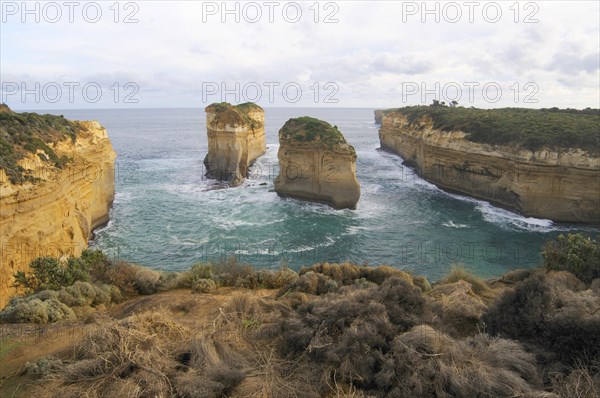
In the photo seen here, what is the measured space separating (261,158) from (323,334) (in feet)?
168

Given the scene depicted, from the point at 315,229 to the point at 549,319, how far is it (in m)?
21.7

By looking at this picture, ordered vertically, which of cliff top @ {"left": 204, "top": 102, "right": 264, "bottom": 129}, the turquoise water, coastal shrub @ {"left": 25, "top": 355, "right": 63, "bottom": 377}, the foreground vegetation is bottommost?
the turquoise water

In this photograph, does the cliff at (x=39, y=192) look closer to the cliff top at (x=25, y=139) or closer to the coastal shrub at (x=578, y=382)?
the cliff top at (x=25, y=139)

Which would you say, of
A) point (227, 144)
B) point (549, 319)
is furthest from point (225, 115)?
point (549, 319)

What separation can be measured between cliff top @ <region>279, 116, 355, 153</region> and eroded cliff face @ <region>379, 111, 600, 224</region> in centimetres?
1163

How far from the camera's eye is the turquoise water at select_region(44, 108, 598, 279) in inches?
953

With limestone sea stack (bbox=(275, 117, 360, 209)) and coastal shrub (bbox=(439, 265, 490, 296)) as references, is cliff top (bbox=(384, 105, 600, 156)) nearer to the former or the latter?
limestone sea stack (bbox=(275, 117, 360, 209))

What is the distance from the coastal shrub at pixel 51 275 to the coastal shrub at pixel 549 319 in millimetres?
12354

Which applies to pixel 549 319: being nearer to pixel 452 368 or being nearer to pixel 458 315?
pixel 458 315

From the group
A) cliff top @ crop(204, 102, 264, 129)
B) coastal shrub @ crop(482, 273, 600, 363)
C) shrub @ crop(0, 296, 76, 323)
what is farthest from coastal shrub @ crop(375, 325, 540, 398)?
cliff top @ crop(204, 102, 264, 129)

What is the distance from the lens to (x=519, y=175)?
32.5 metres

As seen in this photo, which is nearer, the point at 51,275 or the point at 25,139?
the point at 51,275

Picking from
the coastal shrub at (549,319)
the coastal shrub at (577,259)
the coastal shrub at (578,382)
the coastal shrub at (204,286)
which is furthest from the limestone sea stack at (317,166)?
the coastal shrub at (578,382)

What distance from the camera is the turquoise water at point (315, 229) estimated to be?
2422 centimetres
